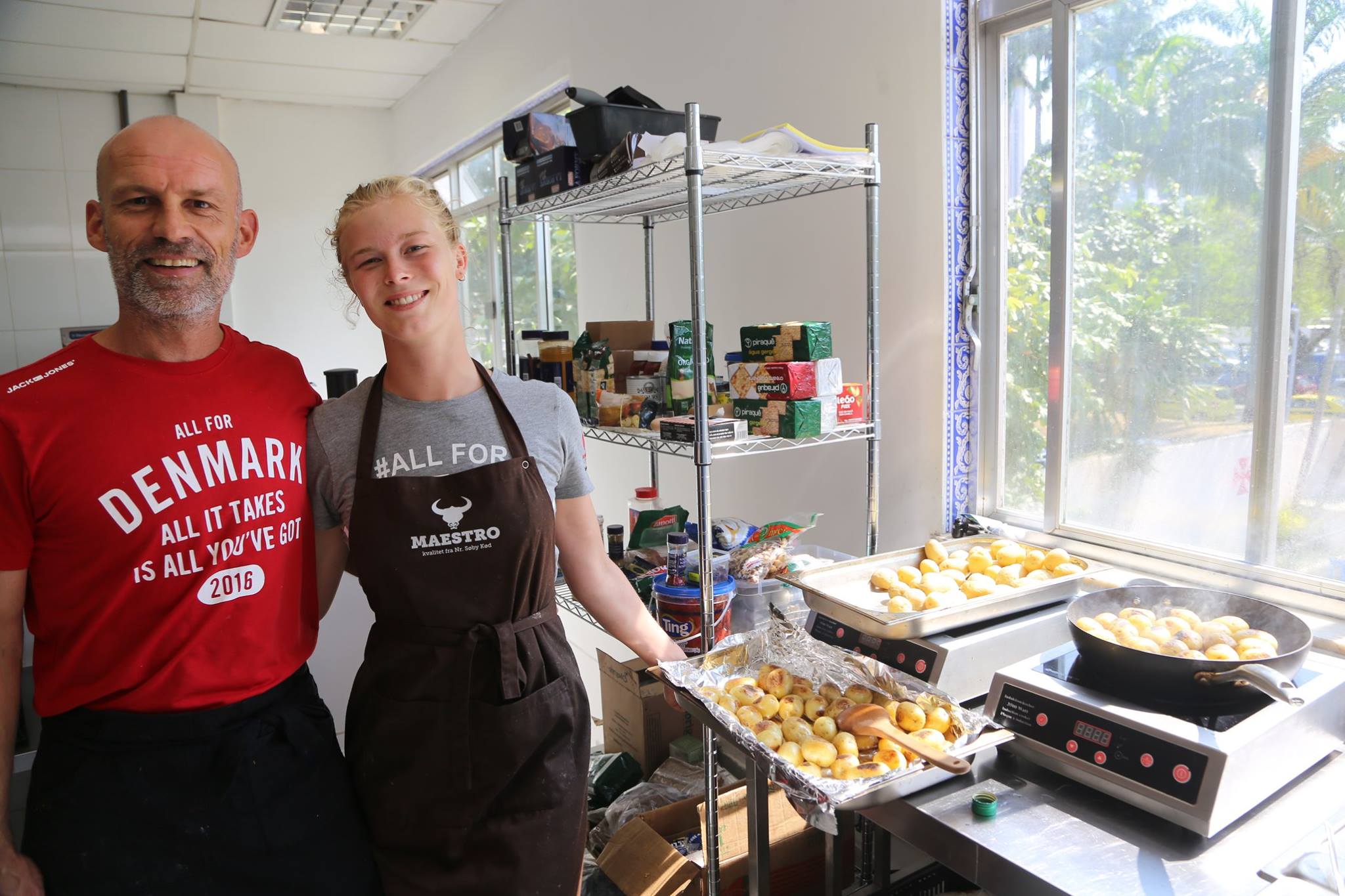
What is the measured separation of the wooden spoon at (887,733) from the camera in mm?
1151

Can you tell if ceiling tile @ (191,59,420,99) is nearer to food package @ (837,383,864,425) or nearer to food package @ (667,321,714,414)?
food package @ (667,321,714,414)

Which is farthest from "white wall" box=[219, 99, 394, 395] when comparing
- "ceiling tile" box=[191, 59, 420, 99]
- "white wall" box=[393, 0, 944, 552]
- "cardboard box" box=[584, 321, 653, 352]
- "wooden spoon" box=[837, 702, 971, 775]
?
"wooden spoon" box=[837, 702, 971, 775]

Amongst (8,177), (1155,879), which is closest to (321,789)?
(1155,879)

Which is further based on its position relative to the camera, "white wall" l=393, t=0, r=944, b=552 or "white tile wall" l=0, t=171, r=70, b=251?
"white tile wall" l=0, t=171, r=70, b=251

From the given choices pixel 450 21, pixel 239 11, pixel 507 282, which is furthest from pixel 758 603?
pixel 239 11

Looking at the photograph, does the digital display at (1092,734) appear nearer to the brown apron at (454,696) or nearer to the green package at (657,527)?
the brown apron at (454,696)

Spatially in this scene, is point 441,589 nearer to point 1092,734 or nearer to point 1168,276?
point 1092,734

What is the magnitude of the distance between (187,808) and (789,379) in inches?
47.9

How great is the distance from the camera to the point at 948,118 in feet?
6.64

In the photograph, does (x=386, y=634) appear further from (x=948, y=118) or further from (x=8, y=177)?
(x=8, y=177)

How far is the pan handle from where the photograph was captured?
1044 millimetres

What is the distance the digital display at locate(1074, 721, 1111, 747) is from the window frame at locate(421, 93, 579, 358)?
3.09 metres

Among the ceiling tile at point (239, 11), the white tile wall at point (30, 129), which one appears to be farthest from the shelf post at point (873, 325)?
the white tile wall at point (30, 129)

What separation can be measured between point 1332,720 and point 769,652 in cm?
79
